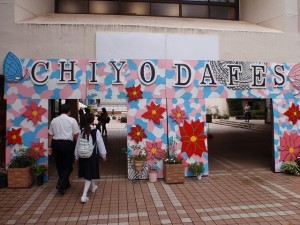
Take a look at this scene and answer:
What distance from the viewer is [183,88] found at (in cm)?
726

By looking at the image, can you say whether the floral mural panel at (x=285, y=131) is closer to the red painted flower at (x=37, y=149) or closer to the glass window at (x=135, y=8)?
the glass window at (x=135, y=8)

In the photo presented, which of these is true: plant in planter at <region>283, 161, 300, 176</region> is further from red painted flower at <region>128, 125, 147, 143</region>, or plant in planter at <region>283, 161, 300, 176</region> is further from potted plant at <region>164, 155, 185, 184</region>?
red painted flower at <region>128, 125, 147, 143</region>

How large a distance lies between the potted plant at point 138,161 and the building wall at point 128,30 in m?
2.90

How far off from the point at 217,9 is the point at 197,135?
5.08 meters

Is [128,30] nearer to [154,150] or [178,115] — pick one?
[178,115]

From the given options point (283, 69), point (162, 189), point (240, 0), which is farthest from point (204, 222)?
point (240, 0)

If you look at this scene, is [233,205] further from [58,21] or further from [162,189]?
[58,21]

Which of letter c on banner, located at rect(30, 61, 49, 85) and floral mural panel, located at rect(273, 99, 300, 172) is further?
floral mural panel, located at rect(273, 99, 300, 172)

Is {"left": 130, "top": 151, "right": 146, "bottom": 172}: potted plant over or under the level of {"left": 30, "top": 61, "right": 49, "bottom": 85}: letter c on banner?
under

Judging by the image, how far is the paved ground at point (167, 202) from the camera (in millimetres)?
4703

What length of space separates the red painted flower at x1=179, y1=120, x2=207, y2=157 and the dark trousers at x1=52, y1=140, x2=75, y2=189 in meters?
2.88

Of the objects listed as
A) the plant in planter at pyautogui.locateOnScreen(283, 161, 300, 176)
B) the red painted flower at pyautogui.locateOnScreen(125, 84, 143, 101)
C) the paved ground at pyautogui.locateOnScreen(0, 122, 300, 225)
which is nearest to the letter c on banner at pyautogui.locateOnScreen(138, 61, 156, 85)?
the red painted flower at pyautogui.locateOnScreen(125, 84, 143, 101)

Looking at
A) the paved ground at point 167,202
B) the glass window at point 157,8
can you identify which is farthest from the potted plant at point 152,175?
the glass window at point 157,8

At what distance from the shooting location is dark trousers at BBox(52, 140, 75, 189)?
5805mm
